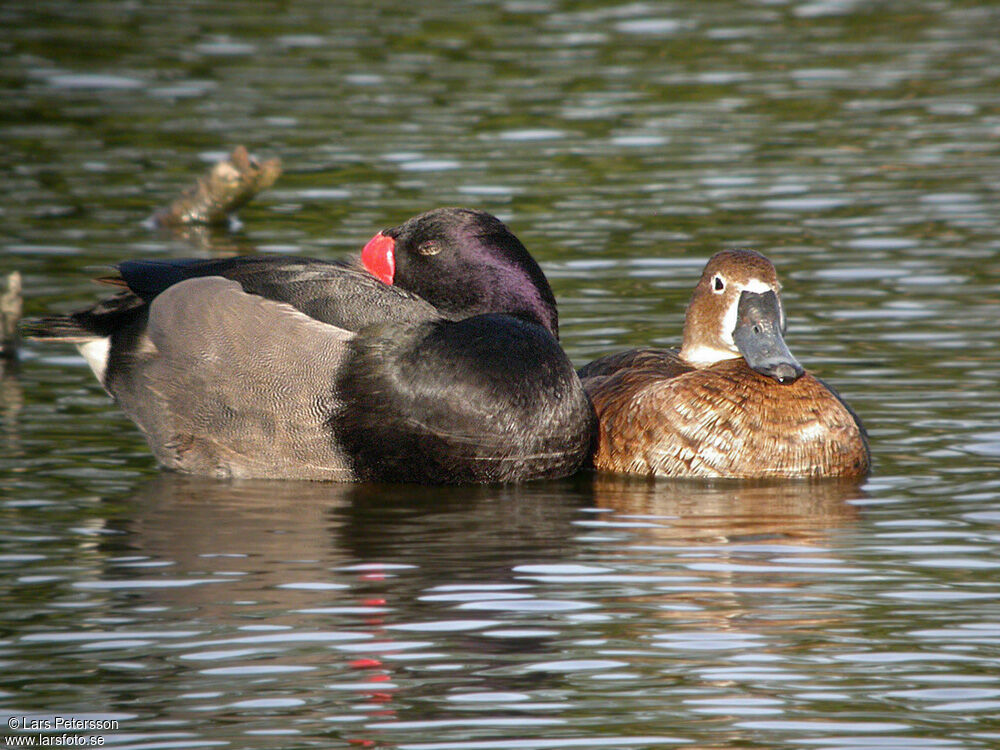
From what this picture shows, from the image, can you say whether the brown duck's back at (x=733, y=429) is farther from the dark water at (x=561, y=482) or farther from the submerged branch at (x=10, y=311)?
the submerged branch at (x=10, y=311)

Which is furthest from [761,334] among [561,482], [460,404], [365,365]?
[365,365]

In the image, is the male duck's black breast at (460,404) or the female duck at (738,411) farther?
the female duck at (738,411)

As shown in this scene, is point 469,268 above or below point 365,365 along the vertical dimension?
above

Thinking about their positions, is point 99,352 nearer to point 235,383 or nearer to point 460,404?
point 235,383

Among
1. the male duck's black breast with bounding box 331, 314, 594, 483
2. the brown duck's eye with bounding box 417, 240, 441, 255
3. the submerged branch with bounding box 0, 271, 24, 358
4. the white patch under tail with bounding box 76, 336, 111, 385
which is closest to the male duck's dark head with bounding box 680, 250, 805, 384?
the male duck's black breast with bounding box 331, 314, 594, 483

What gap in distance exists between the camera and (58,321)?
33.6ft

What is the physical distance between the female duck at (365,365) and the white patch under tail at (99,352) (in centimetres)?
9

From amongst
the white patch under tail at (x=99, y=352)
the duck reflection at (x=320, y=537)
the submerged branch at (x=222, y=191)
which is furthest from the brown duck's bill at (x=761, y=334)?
the submerged branch at (x=222, y=191)

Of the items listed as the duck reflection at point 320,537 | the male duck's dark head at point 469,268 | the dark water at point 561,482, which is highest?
the male duck's dark head at point 469,268

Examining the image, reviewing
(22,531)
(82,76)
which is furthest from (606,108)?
(22,531)

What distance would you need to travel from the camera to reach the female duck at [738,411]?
9.43 meters

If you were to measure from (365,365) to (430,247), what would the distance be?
818 millimetres

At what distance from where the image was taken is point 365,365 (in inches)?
361

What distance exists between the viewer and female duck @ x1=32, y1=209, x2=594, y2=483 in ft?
29.9
